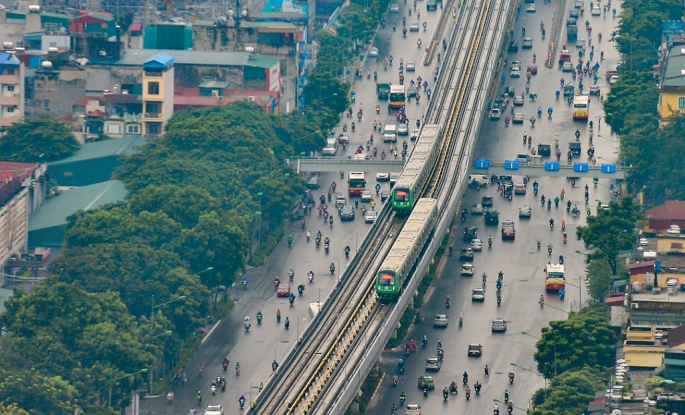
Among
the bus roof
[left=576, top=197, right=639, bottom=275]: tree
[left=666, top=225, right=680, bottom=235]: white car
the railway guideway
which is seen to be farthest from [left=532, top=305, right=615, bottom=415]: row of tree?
the bus roof

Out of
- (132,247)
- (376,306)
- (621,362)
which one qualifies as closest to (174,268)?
(132,247)

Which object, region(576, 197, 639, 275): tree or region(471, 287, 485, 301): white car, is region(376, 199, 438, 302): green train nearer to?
region(471, 287, 485, 301): white car

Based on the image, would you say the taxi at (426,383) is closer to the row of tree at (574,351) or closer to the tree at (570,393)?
the row of tree at (574,351)

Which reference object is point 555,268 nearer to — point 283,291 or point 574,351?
point 283,291

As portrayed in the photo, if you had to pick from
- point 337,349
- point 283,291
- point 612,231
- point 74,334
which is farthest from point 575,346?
point 283,291

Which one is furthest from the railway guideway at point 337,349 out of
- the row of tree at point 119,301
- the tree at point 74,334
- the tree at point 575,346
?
the tree at point 74,334

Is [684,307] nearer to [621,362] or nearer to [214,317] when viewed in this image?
[621,362]
